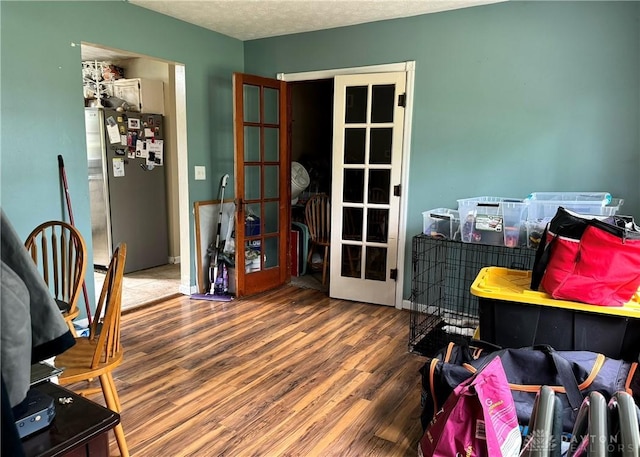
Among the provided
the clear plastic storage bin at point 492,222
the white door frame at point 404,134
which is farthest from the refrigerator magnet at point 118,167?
the clear plastic storage bin at point 492,222

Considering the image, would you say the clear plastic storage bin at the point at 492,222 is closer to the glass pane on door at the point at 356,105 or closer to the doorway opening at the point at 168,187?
the glass pane on door at the point at 356,105

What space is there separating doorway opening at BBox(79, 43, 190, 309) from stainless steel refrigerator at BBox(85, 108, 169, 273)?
3.2 inches

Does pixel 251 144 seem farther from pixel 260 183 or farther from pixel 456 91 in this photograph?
pixel 456 91

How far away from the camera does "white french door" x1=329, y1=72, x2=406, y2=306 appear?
371 cm

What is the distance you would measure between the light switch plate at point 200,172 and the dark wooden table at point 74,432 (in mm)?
3166

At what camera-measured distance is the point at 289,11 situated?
348cm

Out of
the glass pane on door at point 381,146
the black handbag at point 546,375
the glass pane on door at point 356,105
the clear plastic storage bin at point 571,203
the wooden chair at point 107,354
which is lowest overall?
the black handbag at point 546,375

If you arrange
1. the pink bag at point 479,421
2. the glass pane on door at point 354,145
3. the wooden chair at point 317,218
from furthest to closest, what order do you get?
the wooden chair at point 317,218, the glass pane on door at point 354,145, the pink bag at point 479,421

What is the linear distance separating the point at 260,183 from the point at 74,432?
3.33 m

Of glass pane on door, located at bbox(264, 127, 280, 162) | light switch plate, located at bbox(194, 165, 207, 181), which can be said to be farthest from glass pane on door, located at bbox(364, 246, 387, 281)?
light switch plate, located at bbox(194, 165, 207, 181)

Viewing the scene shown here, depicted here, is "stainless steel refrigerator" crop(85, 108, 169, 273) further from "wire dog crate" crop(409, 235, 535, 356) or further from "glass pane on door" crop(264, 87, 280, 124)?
"wire dog crate" crop(409, 235, 535, 356)

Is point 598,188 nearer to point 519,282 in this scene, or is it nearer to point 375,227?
point 519,282

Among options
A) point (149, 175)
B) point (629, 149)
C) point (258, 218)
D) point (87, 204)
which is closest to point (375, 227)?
point (258, 218)

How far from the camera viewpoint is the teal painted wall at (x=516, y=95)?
2.92 m
